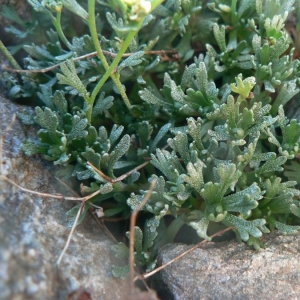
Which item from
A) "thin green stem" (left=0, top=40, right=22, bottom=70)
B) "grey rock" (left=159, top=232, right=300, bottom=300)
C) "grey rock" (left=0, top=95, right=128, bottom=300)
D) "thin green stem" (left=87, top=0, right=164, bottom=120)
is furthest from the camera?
"thin green stem" (left=0, top=40, right=22, bottom=70)

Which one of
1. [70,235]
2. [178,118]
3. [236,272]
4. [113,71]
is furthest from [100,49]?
[236,272]

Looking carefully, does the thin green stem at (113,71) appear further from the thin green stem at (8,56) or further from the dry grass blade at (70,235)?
the thin green stem at (8,56)

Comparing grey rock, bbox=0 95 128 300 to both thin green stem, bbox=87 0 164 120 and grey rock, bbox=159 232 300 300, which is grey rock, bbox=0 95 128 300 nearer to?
grey rock, bbox=159 232 300 300

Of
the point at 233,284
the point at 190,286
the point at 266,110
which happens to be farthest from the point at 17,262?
the point at 266,110

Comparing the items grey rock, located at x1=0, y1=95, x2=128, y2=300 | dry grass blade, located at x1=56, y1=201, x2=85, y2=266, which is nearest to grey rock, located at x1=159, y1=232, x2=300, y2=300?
grey rock, located at x1=0, y1=95, x2=128, y2=300

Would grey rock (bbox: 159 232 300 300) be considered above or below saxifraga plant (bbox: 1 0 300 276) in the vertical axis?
below

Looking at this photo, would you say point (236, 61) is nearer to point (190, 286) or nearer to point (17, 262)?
point (190, 286)

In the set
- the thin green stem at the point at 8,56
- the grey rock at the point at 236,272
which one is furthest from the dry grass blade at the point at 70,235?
the thin green stem at the point at 8,56
